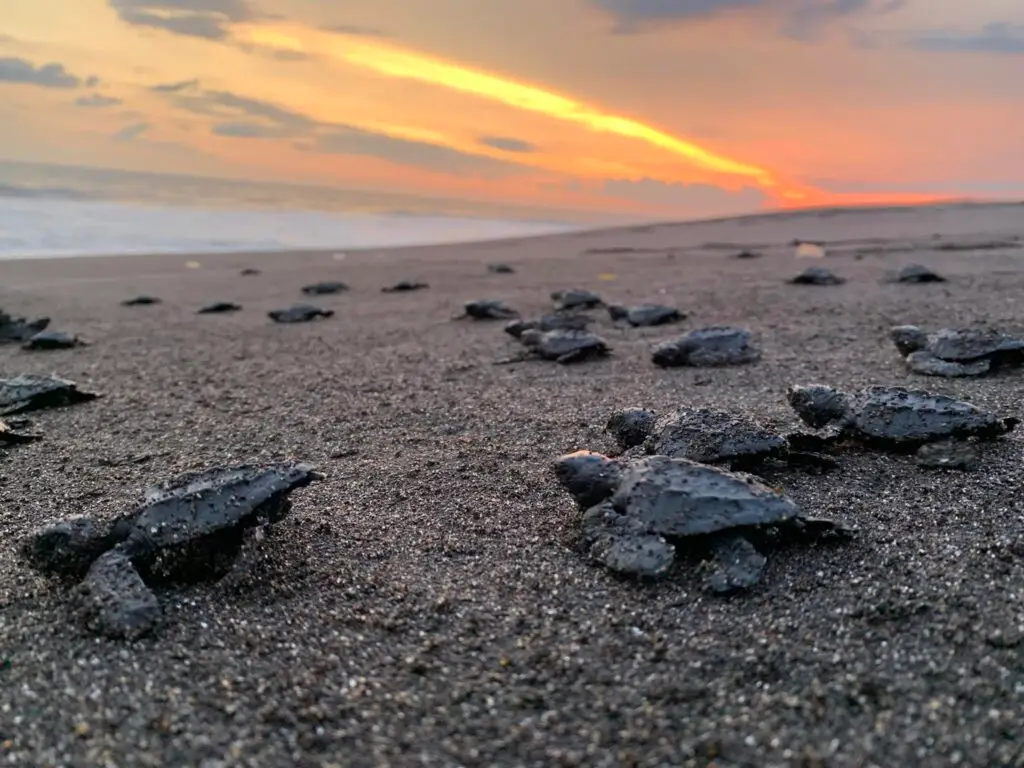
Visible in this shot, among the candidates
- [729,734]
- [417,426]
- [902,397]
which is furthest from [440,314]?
[729,734]

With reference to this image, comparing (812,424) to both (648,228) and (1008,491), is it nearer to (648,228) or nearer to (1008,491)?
(1008,491)

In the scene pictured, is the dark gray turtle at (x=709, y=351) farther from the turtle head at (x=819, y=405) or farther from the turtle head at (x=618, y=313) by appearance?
the turtle head at (x=618, y=313)

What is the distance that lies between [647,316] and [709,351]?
2.03 m

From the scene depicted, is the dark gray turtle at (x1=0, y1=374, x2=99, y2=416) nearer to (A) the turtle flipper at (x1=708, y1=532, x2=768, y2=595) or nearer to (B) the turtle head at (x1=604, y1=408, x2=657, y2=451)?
(B) the turtle head at (x1=604, y1=408, x2=657, y2=451)

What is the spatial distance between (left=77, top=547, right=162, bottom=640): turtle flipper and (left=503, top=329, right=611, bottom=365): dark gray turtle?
372 centimetres

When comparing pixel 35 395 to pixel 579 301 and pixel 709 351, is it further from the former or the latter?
pixel 579 301

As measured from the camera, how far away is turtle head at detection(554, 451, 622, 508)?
112 inches

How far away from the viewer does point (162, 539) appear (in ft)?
8.11

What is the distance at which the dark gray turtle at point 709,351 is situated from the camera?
5391 mm

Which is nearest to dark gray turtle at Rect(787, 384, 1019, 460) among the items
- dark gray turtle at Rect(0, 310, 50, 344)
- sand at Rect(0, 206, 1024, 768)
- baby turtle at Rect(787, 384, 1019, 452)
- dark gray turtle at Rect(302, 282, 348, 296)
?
baby turtle at Rect(787, 384, 1019, 452)

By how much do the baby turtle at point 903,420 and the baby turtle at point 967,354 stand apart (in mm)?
1484

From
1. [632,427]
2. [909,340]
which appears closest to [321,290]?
[909,340]

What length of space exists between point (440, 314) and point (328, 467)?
5.21m

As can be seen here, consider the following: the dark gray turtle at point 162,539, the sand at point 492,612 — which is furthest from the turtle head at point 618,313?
the dark gray turtle at point 162,539
